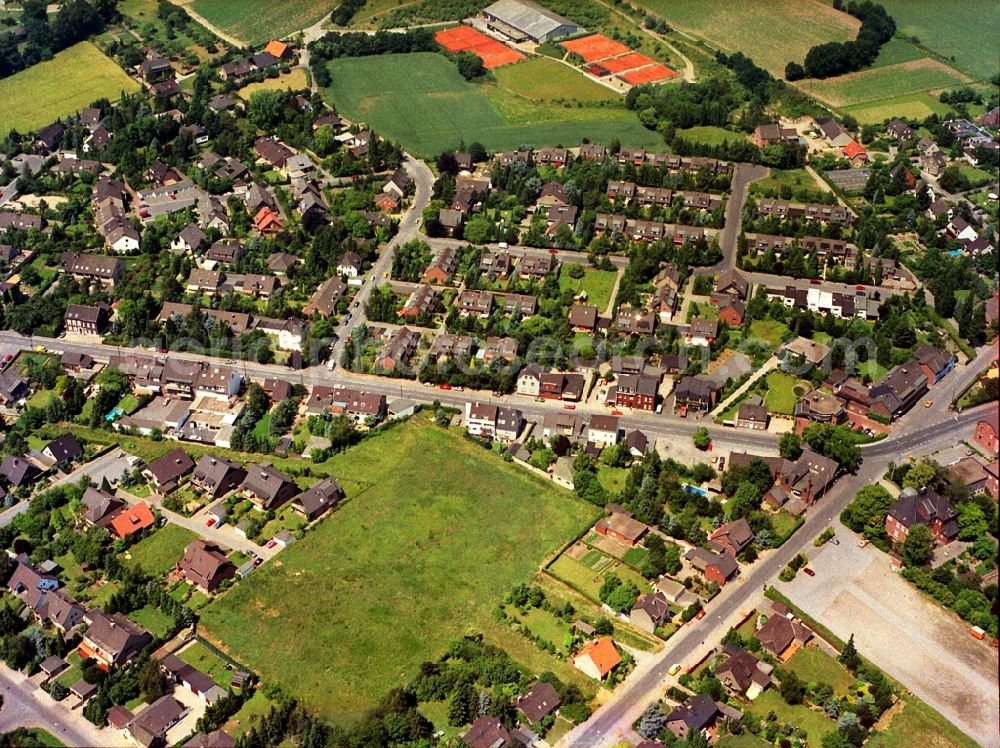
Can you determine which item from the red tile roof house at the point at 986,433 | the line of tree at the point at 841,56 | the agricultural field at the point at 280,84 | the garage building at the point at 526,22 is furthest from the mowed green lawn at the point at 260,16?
the red tile roof house at the point at 986,433

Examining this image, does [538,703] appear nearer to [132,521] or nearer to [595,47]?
[132,521]

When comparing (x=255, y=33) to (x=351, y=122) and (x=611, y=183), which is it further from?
(x=611, y=183)

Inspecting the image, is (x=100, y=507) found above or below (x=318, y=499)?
below

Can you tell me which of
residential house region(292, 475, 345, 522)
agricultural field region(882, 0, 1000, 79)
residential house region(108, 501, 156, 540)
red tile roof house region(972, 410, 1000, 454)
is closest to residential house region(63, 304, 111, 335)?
residential house region(108, 501, 156, 540)

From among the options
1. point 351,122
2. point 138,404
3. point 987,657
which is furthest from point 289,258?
point 987,657

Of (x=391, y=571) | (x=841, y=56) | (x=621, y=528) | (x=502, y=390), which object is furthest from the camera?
(x=841, y=56)

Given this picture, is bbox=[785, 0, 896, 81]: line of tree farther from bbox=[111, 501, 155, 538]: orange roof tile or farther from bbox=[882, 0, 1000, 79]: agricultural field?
bbox=[111, 501, 155, 538]: orange roof tile

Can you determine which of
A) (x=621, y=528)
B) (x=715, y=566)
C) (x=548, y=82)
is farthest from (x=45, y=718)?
(x=548, y=82)
